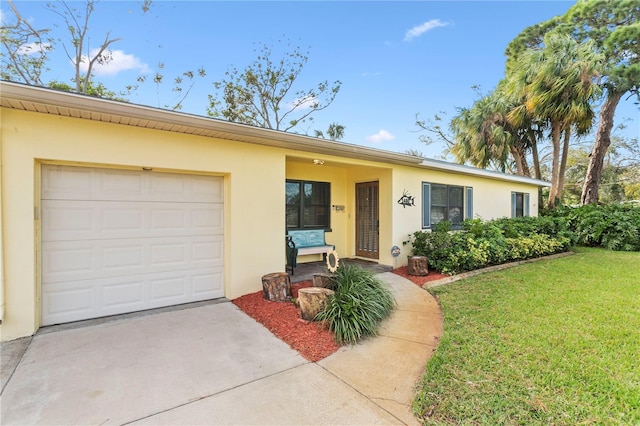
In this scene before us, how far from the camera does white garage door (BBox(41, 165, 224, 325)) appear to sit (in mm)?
4082

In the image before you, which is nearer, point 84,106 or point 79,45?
point 84,106

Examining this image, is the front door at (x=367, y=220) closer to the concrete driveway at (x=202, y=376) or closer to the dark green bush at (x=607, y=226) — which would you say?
the concrete driveway at (x=202, y=376)

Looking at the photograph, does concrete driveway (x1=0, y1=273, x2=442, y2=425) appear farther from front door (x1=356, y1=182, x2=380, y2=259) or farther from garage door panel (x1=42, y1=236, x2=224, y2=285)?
front door (x1=356, y1=182, x2=380, y2=259)

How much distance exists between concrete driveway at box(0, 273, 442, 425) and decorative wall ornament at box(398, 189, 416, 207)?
4.10 m

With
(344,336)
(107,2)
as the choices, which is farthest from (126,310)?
(107,2)

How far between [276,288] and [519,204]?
37.2ft

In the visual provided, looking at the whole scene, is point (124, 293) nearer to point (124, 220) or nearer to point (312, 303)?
point (124, 220)

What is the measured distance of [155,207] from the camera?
4.77 meters

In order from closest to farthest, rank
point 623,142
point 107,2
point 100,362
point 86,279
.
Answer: point 100,362 < point 86,279 < point 107,2 < point 623,142

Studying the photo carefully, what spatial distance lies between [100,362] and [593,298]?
7.26 metres

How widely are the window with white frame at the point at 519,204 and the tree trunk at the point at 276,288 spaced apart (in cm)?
1032

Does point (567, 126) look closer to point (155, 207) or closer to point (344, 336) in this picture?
point (344, 336)

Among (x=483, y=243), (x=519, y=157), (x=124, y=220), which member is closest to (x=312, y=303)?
(x=124, y=220)

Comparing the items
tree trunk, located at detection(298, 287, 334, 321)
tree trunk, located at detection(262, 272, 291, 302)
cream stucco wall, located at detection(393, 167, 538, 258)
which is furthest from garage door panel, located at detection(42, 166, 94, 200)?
cream stucco wall, located at detection(393, 167, 538, 258)
